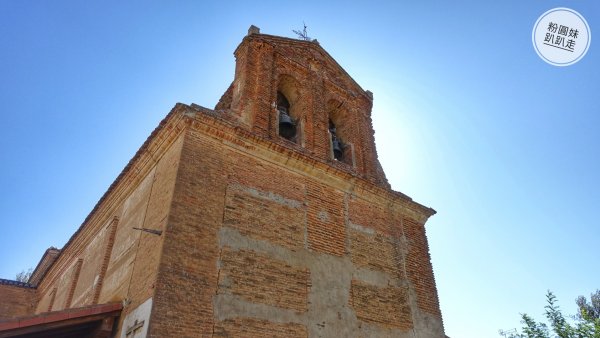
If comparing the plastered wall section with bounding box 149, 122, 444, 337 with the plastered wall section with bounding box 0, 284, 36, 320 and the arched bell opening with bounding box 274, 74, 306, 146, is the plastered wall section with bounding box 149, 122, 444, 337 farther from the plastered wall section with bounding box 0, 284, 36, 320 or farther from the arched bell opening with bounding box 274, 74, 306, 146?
the plastered wall section with bounding box 0, 284, 36, 320

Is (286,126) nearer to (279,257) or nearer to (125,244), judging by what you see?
(279,257)

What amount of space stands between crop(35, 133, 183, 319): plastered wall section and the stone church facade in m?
0.05

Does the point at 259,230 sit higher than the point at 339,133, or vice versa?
the point at 339,133

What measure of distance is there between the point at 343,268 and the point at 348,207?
58.9 inches

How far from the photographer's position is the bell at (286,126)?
33.7ft

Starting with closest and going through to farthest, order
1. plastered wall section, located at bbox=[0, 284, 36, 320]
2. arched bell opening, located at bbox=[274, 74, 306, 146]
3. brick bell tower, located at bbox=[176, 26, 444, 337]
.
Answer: brick bell tower, located at bbox=[176, 26, 444, 337]
arched bell opening, located at bbox=[274, 74, 306, 146]
plastered wall section, located at bbox=[0, 284, 36, 320]

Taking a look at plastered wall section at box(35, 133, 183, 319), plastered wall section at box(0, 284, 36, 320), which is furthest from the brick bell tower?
plastered wall section at box(0, 284, 36, 320)

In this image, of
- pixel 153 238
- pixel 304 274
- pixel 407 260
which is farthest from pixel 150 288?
pixel 407 260

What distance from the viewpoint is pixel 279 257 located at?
7777 millimetres

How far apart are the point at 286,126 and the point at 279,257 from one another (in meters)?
3.77

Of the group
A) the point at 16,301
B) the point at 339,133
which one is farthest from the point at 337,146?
the point at 16,301

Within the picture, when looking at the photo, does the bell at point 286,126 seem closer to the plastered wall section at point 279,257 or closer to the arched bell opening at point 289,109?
the arched bell opening at point 289,109

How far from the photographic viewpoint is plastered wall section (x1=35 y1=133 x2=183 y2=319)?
7.16m

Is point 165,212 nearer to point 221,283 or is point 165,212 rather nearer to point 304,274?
point 221,283
